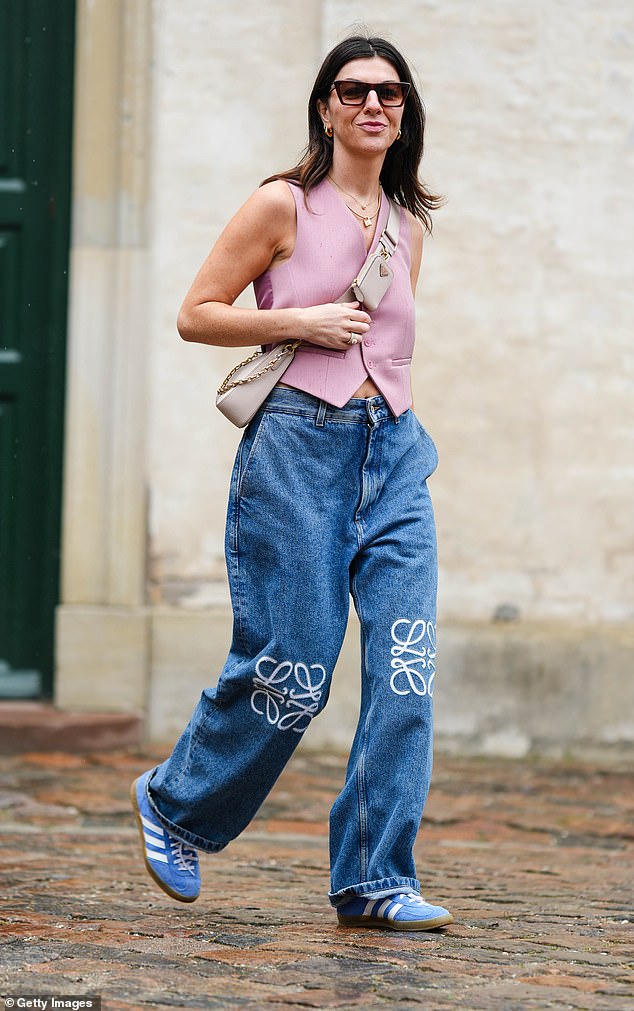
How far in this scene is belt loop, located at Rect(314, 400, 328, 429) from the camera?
10.6 ft

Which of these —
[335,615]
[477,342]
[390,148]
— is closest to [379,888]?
[335,615]

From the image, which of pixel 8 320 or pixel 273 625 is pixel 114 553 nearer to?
pixel 8 320

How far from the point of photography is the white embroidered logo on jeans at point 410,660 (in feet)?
10.5

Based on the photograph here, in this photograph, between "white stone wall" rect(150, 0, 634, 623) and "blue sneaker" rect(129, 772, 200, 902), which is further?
"white stone wall" rect(150, 0, 634, 623)

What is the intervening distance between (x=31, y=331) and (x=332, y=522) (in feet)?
10.7

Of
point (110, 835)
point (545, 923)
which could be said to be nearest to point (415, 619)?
point (545, 923)

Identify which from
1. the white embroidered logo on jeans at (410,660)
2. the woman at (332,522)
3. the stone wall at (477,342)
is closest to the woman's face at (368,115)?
the woman at (332,522)

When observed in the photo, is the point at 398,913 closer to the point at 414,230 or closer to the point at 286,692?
the point at 286,692

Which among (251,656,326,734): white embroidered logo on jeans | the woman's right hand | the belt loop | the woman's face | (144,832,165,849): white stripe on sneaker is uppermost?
the woman's face

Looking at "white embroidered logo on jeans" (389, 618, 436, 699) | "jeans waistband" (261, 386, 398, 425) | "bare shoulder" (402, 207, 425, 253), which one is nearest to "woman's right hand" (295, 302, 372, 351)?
"jeans waistband" (261, 386, 398, 425)

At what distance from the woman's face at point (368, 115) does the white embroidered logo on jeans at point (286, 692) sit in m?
1.10

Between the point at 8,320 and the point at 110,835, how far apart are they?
2.35 m

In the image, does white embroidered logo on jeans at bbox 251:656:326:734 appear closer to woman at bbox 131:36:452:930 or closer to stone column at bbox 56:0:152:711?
woman at bbox 131:36:452:930

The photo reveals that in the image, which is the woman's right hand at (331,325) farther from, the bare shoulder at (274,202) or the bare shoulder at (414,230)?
the bare shoulder at (414,230)
